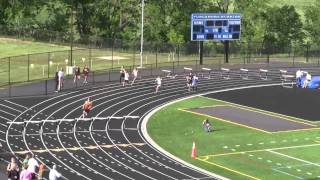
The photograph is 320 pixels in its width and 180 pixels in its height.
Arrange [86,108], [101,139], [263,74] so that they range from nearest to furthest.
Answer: [101,139] < [86,108] < [263,74]

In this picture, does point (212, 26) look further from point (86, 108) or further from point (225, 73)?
point (86, 108)

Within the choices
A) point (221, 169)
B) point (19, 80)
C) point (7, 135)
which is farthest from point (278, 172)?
point (19, 80)

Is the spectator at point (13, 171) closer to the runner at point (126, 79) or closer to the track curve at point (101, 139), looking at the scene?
the track curve at point (101, 139)

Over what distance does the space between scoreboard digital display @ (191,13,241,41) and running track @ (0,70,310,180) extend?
12.6 meters

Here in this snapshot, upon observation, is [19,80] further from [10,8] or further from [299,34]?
[299,34]

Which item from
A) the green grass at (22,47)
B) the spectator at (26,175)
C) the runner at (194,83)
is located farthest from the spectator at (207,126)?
the green grass at (22,47)

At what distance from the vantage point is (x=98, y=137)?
Answer: 41.3 meters

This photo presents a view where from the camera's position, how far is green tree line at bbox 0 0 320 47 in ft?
337

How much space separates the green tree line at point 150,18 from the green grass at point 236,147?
53.4 metres

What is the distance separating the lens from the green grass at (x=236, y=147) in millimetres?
35062

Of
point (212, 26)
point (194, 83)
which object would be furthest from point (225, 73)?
point (194, 83)

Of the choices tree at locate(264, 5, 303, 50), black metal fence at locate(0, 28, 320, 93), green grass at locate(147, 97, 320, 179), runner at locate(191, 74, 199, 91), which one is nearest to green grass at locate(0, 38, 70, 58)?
black metal fence at locate(0, 28, 320, 93)

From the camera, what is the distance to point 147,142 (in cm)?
4097

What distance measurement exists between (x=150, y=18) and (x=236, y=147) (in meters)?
63.8
